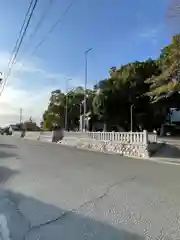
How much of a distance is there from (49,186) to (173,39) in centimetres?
1683

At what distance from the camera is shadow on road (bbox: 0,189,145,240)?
6133 millimetres

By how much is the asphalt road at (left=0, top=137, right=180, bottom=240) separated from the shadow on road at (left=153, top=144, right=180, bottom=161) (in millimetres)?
10912

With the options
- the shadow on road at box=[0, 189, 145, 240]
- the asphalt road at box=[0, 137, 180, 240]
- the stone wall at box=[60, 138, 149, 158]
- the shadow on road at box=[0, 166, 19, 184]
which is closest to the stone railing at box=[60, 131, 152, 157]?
the stone wall at box=[60, 138, 149, 158]

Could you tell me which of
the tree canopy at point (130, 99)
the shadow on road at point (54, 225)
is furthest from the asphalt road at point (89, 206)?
the tree canopy at point (130, 99)

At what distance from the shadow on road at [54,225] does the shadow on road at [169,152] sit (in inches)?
654

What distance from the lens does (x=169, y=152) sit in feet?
83.2

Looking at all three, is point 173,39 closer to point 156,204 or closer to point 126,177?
point 126,177

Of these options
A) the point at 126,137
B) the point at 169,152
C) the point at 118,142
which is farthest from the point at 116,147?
the point at 169,152

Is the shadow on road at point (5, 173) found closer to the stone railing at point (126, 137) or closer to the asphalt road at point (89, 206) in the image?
the asphalt road at point (89, 206)

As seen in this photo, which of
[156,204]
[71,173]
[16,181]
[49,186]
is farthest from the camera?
[71,173]

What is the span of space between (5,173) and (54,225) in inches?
303

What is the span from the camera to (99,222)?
6910mm

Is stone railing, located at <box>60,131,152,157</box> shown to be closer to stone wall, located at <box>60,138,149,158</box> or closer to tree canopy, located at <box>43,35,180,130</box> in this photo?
stone wall, located at <box>60,138,149,158</box>

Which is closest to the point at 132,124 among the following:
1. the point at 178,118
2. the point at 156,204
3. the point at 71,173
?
the point at 178,118
